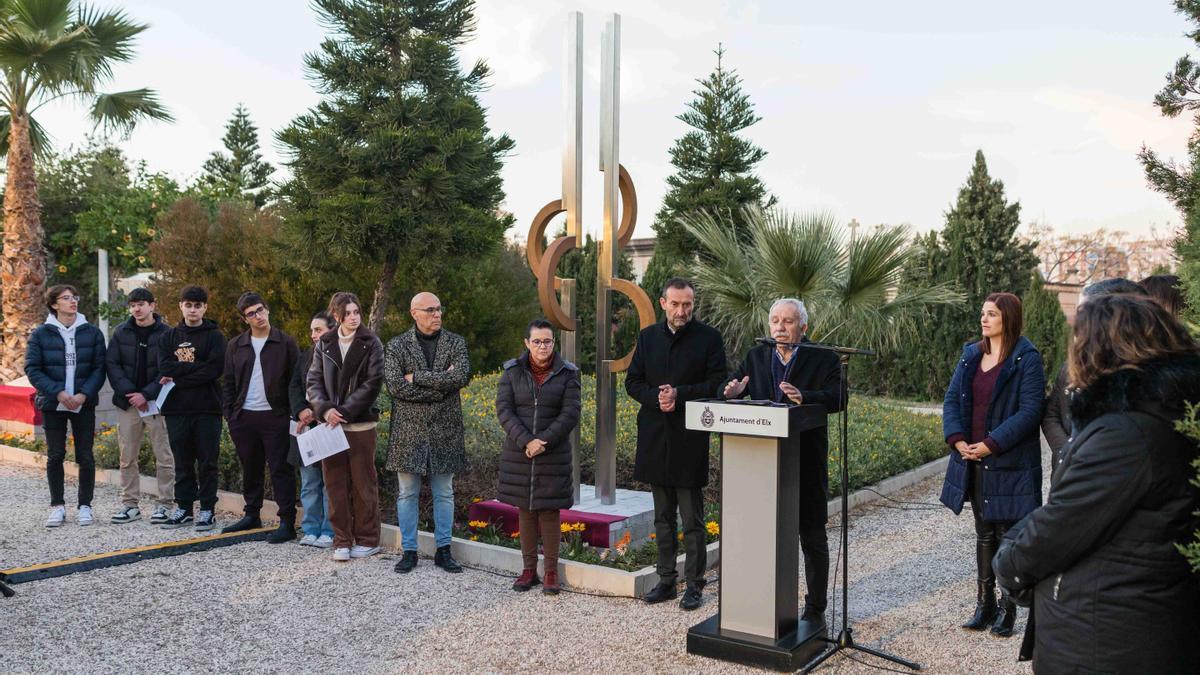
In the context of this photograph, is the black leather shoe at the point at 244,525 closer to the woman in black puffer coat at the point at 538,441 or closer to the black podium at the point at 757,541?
the woman in black puffer coat at the point at 538,441

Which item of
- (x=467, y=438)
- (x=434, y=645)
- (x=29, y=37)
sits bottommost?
(x=434, y=645)

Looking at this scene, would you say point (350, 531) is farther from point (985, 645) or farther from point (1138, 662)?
point (1138, 662)

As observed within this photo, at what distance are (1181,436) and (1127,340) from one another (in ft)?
0.89

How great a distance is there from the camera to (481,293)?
1873 cm

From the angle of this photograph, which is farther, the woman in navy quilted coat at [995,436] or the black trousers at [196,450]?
the black trousers at [196,450]

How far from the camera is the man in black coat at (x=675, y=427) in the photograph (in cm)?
521

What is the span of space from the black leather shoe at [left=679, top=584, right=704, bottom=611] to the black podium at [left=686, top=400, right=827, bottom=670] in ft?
2.26

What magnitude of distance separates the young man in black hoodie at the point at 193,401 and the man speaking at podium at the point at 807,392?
434 cm

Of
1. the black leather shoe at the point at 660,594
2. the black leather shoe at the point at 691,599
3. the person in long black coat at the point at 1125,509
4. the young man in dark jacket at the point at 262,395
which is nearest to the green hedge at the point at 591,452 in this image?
the young man in dark jacket at the point at 262,395

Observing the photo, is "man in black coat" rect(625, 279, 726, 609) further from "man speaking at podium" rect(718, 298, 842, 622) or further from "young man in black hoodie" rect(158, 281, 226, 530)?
"young man in black hoodie" rect(158, 281, 226, 530)

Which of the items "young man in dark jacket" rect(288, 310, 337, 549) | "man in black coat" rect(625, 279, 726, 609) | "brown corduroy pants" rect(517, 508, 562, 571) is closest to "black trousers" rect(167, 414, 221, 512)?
"young man in dark jacket" rect(288, 310, 337, 549)

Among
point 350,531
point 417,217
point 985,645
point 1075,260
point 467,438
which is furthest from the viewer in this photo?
point 1075,260

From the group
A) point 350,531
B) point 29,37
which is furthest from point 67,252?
point 350,531

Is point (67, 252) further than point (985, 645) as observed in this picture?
Yes
